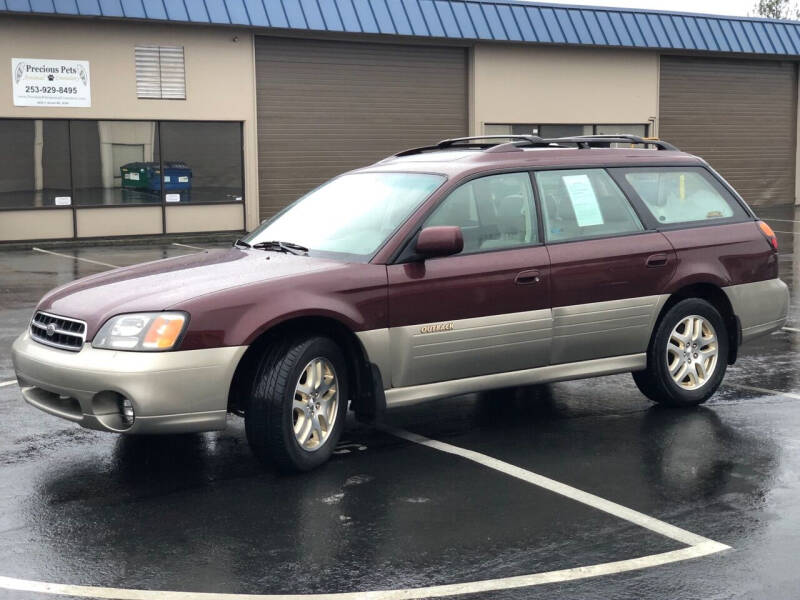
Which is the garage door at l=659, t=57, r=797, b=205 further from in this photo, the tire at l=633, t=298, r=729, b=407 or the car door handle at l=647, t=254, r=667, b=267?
the car door handle at l=647, t=254, r=667, b=267

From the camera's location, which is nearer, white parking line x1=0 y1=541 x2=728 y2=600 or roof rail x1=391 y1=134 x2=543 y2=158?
white parking line x1=0 y1=541 x2=728 y2=600

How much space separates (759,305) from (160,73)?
16.9 m

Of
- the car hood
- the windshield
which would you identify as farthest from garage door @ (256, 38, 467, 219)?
the car hood

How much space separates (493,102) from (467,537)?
2204 centimetres

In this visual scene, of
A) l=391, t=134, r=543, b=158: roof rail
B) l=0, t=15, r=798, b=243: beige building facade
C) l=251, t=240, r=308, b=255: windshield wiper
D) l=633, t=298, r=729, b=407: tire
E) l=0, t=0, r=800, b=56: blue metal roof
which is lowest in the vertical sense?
l=633, t=298, r=729, b=407: tire

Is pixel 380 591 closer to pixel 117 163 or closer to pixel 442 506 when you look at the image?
pixel 442 506

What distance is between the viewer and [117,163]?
73.4ft

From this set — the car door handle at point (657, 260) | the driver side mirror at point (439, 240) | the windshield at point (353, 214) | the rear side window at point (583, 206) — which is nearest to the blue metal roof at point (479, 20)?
the windshield at point (353, 214)

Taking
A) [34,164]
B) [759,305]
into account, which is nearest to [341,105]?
[34,164]

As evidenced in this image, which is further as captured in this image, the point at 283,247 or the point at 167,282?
the point at 283,247

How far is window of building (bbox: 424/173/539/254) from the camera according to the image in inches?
271

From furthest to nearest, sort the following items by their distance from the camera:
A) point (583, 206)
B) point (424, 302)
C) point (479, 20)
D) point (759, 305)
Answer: point (479, 20), point (759, 305), point (583, 206), point (424, 302)

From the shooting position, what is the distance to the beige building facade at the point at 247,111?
71.2 ft

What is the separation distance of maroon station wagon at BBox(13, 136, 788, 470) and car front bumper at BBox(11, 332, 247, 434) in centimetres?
1
